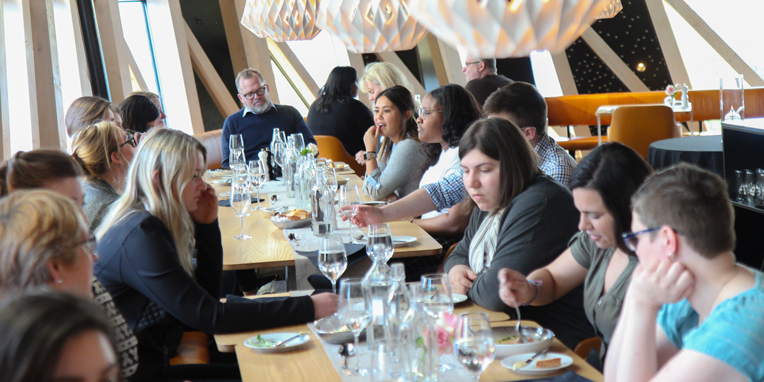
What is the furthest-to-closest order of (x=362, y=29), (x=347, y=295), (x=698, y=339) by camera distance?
(x=362, y=29) < (x=347, y=295) < (x=698, y=339)

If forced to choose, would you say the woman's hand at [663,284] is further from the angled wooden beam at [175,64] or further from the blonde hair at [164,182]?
the angled wooden beam at [175,64]

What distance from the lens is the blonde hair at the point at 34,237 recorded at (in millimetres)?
1269

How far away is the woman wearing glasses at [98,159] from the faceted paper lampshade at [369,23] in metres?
1.07

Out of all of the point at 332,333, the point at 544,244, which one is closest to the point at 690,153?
the point at 544,244

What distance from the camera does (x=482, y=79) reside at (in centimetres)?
599

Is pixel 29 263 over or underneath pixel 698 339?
over

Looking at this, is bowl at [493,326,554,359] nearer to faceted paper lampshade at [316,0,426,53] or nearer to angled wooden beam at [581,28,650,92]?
faceted paper lampshade at [316,0,426,53]

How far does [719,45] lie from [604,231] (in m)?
8.13

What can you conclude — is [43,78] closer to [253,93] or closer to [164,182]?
[253,93]

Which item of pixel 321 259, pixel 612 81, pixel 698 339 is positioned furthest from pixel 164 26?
pixel 698 339

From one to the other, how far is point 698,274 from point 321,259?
42.7 inches

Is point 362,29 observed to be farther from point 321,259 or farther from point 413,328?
point 413,328

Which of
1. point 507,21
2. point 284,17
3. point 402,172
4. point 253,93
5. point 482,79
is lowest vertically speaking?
point 402,172

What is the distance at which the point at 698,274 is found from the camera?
1302 millimetres
